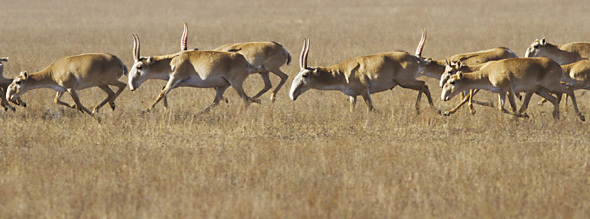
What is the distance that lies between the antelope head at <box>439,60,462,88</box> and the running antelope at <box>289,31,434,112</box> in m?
0.56

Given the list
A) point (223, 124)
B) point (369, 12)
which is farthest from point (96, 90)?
point (369, 12)

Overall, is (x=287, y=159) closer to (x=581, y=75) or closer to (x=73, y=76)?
(x=73, y=76)

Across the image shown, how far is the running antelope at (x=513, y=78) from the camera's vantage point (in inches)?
494

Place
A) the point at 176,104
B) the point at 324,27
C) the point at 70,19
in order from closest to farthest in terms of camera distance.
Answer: the point at 176,104 < the point at 324,27 < the point at 70,19

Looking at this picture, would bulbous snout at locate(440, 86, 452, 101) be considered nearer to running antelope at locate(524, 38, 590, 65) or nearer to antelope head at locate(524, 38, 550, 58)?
antelope head at locate(524, 38, 550, 58)

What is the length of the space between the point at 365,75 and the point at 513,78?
2596 millimetres

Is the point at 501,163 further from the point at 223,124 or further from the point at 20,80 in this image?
the point at 20,80

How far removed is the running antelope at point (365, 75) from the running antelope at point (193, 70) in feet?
3.64

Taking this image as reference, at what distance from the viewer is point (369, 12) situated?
46.1 metres

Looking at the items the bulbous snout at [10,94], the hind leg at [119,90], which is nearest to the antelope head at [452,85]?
the hind leg at [119,90]

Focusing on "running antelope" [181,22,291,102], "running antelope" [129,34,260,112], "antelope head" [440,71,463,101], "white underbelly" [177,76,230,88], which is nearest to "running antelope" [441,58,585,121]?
"antelope head" [440,71,463,101]

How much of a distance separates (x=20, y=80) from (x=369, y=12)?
34.5 meters

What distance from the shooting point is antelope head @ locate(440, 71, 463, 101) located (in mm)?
12703

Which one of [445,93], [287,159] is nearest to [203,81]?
[287,159]
